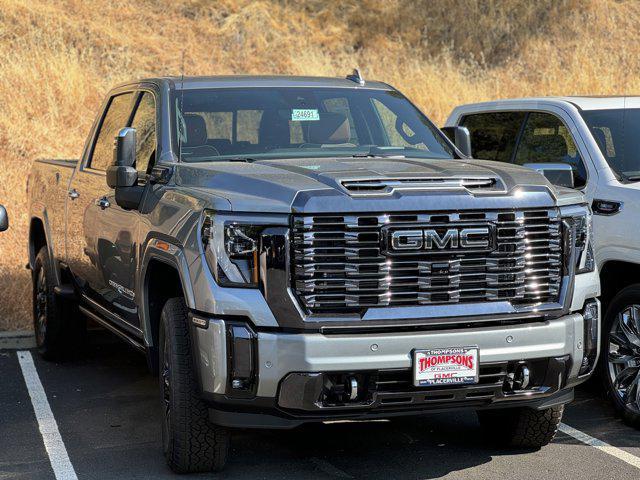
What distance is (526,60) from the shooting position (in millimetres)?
24219

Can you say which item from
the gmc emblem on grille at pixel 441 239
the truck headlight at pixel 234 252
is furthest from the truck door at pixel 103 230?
the gmc emblem on grille at pixel 441 239

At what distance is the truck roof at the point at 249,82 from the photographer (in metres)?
6.65

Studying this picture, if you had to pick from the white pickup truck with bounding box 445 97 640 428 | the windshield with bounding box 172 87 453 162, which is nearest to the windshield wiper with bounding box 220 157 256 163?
the windshield with bounding box 172 87 453 162

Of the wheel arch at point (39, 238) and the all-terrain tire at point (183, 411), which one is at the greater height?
the wheel arch at point (39, 238)

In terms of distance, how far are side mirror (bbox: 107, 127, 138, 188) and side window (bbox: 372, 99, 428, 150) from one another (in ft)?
5.21

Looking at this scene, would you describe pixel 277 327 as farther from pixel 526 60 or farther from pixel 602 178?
pixel 526 60

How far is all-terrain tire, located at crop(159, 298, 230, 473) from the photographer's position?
16.9 ft

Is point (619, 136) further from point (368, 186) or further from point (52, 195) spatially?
point (52, 195)

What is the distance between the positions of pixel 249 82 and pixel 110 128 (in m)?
1.38

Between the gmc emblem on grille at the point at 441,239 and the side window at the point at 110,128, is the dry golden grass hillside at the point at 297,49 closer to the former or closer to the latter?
the side window at the point at 110,128

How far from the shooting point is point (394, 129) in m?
6.77

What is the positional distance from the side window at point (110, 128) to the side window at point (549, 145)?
2955mm

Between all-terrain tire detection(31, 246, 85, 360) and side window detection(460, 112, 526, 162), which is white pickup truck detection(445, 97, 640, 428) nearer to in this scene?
side window detection(460, 112, 526, 162)

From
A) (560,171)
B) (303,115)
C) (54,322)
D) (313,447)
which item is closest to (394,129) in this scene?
(303,115)
